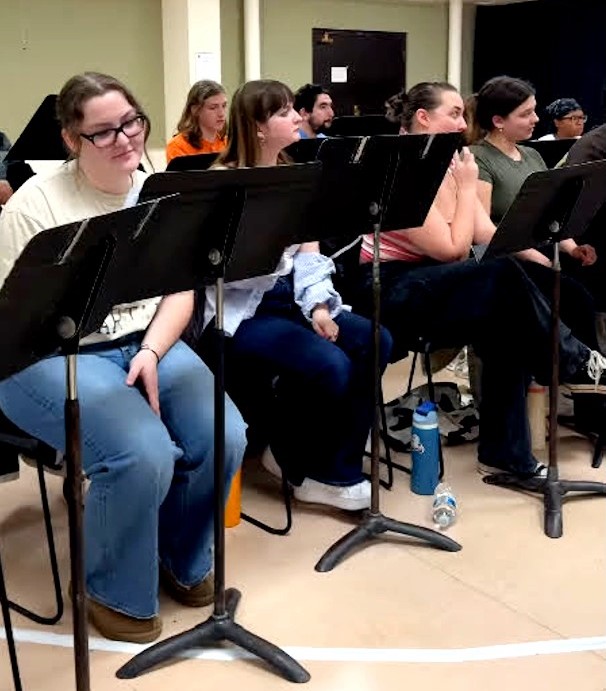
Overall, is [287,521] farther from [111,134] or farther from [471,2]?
[471,2]

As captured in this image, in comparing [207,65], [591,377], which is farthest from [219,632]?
[207,65]

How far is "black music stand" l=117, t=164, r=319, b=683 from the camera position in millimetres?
1599

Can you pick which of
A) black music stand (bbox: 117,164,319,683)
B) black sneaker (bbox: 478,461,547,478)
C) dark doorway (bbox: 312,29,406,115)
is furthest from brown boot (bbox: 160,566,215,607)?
dark doorway (bbox: 312,29,406,115)

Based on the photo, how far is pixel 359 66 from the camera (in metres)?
7.88

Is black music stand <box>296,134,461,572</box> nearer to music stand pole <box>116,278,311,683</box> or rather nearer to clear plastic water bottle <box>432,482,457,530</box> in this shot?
clear plastic water bottle <box>432,482,457,530</box>

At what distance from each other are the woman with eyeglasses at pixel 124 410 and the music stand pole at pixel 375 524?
0.34 metres

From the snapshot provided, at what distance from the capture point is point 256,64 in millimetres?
7211

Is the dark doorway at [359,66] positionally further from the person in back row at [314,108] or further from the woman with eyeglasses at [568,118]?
the woman with eyeglasses at [568,118]

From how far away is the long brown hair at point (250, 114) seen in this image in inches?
90.9

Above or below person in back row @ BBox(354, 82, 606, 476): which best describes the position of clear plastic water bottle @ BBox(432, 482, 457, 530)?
below

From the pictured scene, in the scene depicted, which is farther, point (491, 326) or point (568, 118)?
point (568, 118)

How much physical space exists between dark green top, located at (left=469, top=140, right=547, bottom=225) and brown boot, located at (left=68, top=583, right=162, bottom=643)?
170 cm

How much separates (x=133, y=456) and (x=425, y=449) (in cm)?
108

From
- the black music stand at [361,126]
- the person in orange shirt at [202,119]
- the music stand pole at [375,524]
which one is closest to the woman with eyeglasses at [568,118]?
the black music stand at [361,126]
